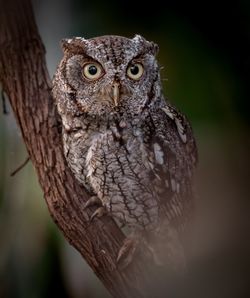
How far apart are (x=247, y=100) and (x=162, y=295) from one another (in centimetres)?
60

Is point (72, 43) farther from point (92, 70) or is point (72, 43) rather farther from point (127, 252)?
point (127, 252)

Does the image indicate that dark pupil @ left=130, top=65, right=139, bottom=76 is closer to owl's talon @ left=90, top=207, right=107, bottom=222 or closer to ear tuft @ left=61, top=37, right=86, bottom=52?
ear tuft @ left=61, top=37, right=86, bottom=52

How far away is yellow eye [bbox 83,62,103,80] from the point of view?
140cm

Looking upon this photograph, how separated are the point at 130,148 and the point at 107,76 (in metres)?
0.26

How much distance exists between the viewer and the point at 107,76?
4.49 ft

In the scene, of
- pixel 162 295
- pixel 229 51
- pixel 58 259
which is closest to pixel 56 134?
pixel 58 259

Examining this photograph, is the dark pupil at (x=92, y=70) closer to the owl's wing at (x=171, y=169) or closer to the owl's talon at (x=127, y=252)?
the owl's wing at (x=171, y=169)

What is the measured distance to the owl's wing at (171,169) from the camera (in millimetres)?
1530

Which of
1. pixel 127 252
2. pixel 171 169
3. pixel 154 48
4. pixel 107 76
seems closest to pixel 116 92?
pixel 107 76

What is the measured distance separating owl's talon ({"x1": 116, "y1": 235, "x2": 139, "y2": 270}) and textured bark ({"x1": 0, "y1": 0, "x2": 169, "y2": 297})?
0.01 metres

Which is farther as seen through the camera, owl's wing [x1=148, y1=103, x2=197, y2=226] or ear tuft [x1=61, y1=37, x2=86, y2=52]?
owl's wing [x1=148, y1=103, x2=197, y2=226]

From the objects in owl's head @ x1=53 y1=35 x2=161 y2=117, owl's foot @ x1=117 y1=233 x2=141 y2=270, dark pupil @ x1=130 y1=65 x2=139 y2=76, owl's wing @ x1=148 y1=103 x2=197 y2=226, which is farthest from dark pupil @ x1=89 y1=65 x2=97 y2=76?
owl's foot @ x1=117 y1=233 x2=141 y2=270

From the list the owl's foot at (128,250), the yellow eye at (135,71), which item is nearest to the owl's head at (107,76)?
the yellow eye at (135,71)

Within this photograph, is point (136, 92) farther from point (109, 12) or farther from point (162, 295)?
point (162, 295)
